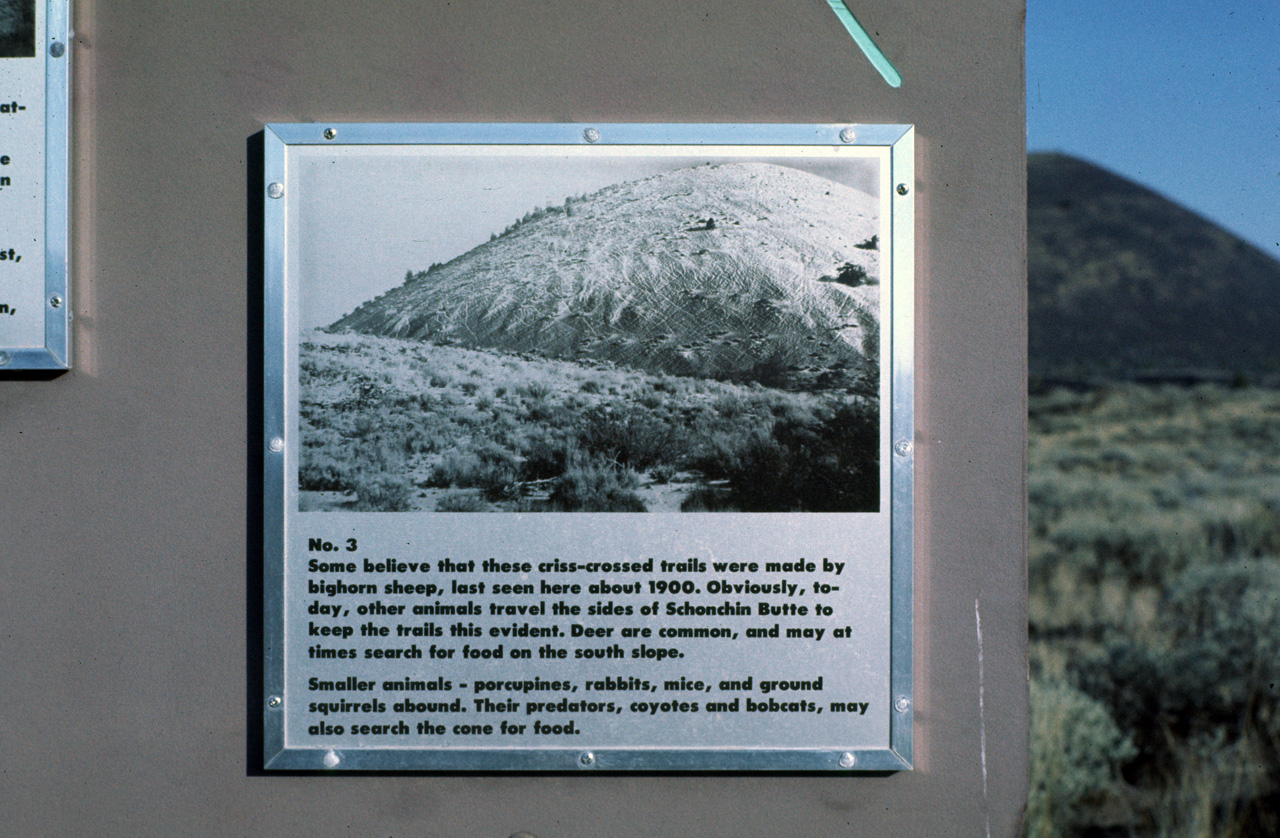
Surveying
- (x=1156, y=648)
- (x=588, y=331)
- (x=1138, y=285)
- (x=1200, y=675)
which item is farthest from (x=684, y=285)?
(x=1138, y=285)

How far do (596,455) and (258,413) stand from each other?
64 centimetres

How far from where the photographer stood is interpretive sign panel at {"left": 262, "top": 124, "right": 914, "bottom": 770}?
160 centimetres

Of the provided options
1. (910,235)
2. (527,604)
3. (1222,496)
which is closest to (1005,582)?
(910,235)

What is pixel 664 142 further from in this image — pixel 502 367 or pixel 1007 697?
pixel 1007 697

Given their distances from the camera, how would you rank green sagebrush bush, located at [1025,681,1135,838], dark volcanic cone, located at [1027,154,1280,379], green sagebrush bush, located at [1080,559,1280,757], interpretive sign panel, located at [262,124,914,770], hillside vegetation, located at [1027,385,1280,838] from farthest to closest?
dark volcanic cone, located at [1027,154,1280,379] → green sagebrush bush, located at [1080,559,1280,757] → hillside vegetation, located at [1027,385,1280,838] → green sagebrush bush, located at [1025,681,1135,838] → interpretive sign panel, located at [262,124,914,770]

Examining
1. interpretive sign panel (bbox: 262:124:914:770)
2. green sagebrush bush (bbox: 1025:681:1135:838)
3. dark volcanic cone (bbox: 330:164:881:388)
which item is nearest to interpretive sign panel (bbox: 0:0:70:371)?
interpretive sign panel (bbox: 262:124:914:770)

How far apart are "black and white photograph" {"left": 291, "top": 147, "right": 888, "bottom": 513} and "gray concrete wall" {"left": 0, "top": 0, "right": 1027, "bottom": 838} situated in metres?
0.11

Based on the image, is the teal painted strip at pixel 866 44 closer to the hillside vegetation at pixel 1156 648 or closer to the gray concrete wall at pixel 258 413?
the gray concrete wall at pixel 258 413

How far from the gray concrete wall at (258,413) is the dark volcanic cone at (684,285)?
0.13 meters

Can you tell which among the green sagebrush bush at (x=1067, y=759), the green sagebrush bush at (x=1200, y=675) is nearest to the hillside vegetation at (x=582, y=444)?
the green sagebrush bush at (x=1067, y=759)

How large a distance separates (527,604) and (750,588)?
1.35 ft

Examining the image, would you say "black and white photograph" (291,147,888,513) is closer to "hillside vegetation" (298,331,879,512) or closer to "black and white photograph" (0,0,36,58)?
"hillside vegetation" (298,331,879,512)

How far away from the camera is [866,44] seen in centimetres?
162

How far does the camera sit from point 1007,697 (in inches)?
63.2
